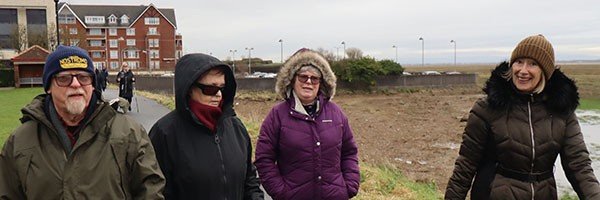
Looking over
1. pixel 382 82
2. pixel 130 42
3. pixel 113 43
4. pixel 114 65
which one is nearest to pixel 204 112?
pixel 382 82

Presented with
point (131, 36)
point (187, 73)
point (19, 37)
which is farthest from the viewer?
point (131, 36)

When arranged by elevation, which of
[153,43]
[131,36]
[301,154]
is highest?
[131,36]

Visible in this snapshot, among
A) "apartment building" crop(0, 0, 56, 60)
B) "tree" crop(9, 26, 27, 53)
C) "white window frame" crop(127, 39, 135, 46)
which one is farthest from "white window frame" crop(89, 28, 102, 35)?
"tree" crop(9, 26, 27, 53)

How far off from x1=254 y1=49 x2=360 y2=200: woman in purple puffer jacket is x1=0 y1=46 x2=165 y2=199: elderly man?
1161 millimetres

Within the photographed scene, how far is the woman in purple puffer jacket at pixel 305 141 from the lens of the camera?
11.8ft

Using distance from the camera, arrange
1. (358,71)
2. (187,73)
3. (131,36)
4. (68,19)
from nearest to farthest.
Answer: (187,73) < (358,71) < (68,19) < (131,36)

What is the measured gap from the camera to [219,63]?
9.76 ft

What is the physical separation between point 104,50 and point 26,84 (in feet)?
135

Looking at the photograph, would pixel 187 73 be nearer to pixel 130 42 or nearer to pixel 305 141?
pixel 305 141

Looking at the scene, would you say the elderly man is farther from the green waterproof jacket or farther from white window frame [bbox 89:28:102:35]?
white window frame [bbox 89:28:102:35]

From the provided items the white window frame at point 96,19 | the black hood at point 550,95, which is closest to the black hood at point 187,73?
the black hood at point 550,95

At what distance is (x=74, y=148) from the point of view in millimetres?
2461

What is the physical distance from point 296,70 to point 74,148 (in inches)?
68.7

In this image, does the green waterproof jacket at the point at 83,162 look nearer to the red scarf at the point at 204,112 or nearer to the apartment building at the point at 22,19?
the red scarf at the point at 204,112
